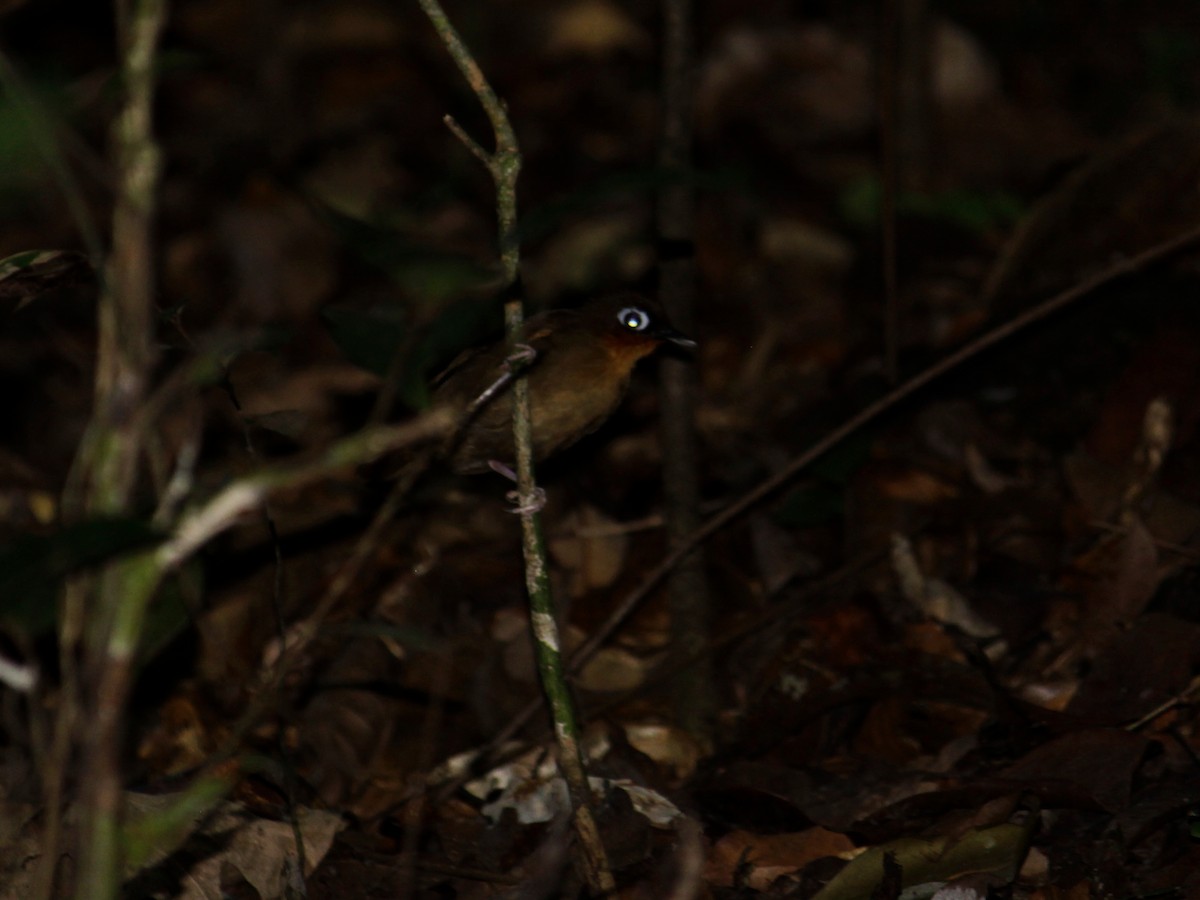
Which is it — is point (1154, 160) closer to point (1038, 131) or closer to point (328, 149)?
point (1038, 131)

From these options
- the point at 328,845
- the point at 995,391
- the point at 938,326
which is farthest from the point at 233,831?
the point at 938,326

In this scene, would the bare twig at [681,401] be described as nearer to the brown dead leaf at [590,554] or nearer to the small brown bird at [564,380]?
the small brown bird at [564,380]

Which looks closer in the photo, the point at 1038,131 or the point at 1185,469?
the point at 1185,469

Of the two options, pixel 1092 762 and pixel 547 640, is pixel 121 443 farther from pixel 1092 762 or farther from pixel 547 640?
pixel 1092 762

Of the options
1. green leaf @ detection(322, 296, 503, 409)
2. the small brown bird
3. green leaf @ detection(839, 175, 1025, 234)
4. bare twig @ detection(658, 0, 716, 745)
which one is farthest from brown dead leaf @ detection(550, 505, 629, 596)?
green leaf @ detection(839, 175, 1025, 234)

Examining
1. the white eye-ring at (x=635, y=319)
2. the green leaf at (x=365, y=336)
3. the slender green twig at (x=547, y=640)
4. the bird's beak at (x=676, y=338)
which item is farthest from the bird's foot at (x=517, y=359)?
the white eye-ring at (x=635, y=319)

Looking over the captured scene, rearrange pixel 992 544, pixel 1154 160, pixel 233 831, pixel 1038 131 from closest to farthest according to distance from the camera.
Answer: pixel 233 831, pixel 992 544, pixel 1154 160, pixel 1038 131

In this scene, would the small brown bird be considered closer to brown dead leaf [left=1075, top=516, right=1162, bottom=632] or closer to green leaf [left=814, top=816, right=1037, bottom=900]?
brown dead leaf [left=1075, top=516, right=1162, bottom=632]
